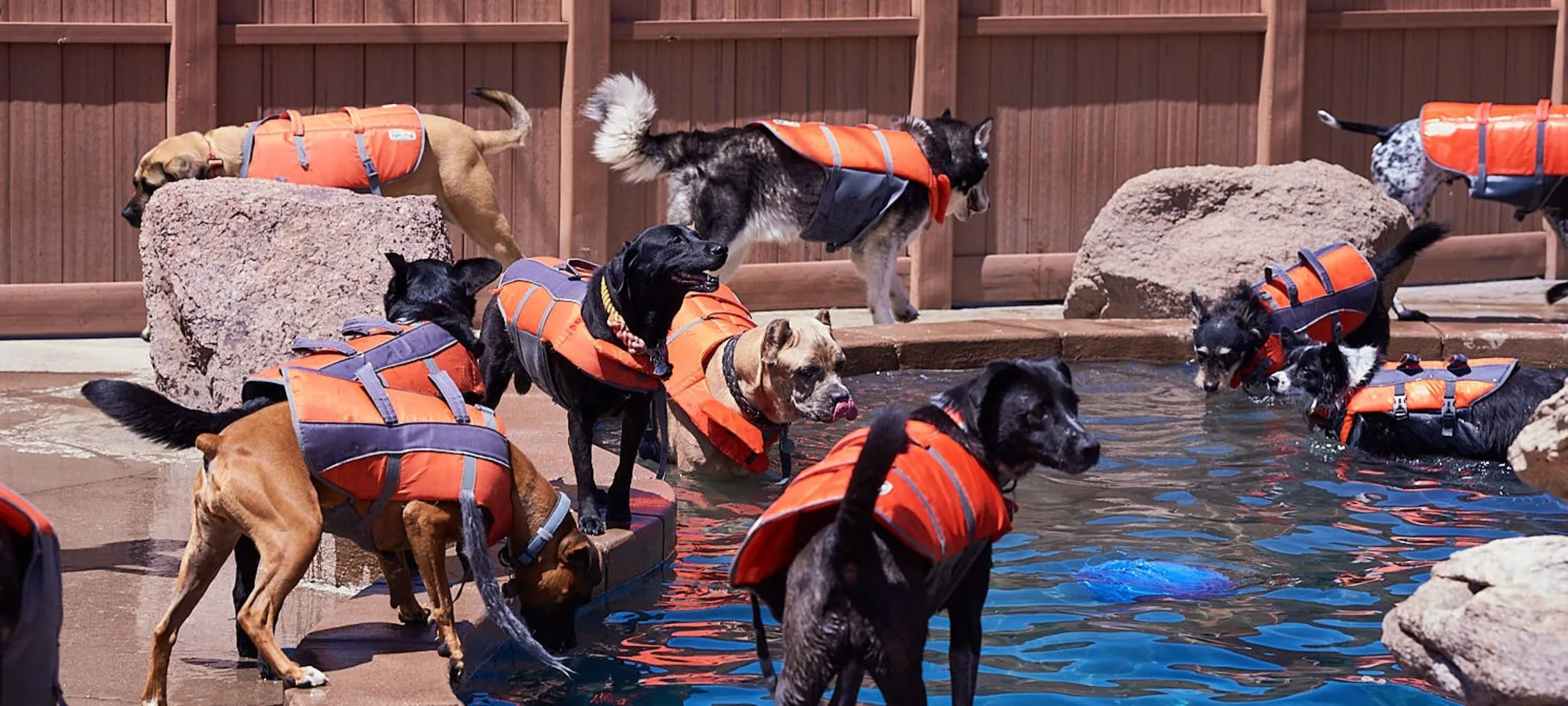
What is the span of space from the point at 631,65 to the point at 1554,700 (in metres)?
8.58

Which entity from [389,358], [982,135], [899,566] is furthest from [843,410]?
[982,135]

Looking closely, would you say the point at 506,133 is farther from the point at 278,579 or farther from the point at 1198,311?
the point at 278,579

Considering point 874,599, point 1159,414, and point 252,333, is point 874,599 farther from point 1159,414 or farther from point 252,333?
point 1159,414

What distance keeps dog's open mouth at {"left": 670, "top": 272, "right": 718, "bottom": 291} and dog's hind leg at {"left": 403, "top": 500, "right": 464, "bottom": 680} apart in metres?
1.53

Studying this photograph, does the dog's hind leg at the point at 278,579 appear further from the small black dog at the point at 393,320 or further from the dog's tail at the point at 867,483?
the dog's tail at the point at 867,483

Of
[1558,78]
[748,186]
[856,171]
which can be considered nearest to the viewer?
[748,186]

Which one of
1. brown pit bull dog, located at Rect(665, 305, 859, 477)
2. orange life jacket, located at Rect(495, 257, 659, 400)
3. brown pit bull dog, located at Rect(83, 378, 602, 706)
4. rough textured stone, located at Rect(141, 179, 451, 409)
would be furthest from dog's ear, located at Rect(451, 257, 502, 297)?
brown pit bull dog, located at Rect(665, 305, 859, 477)

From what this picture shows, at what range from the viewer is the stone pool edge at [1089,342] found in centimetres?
984

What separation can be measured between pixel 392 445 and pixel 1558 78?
37.6 feet

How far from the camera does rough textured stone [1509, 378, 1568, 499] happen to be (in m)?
4.07

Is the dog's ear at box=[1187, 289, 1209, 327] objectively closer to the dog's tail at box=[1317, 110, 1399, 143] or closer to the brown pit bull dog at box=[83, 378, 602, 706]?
the dog's tail at box=[1317, 110, 1399, 143]

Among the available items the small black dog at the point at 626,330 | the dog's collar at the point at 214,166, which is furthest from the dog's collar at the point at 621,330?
the dog's collar at the point at 214,166

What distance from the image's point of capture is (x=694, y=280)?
6.00 m

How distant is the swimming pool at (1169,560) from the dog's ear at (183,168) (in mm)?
3530
